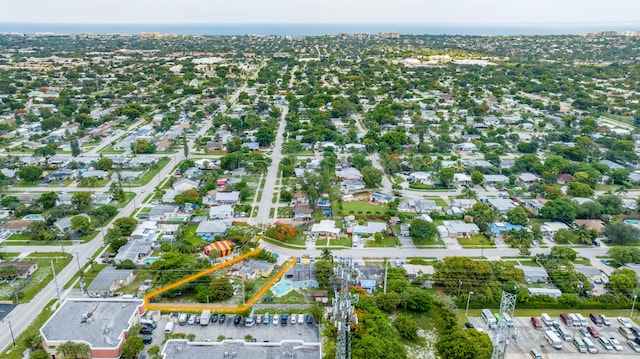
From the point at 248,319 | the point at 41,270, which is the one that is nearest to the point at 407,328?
the point at 248,319

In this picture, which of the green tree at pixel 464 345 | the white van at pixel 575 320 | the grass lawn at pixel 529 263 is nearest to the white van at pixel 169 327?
the green tree at pixel 464 345

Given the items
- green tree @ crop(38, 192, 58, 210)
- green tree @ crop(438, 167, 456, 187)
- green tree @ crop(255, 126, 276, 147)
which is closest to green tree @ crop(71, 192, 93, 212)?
green tree @ crop(38, 192, 58, 210)

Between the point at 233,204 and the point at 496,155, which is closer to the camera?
the point at 233,204

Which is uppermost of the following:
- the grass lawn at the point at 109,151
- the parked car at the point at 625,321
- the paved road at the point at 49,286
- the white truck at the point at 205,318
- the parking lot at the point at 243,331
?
the grass lawn at the point at 109,151

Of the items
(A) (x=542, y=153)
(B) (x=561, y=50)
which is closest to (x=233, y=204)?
(A) (x=542, y=153)

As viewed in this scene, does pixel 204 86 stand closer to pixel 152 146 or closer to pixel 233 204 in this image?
pixel 152 146

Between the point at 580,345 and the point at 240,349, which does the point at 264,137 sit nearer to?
the point at 240,349

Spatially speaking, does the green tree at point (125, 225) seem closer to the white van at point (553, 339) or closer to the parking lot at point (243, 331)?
the parking lot at point (243, 331)
